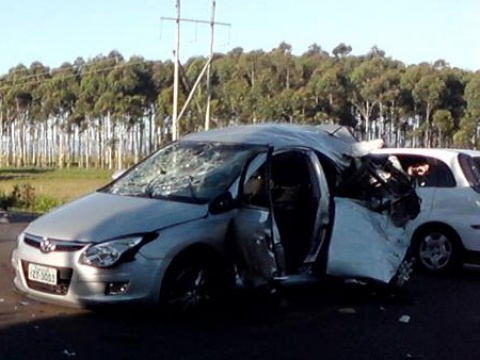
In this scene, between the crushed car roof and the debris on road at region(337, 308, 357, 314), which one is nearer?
the debris on road at region(337, 308, 357, 314)

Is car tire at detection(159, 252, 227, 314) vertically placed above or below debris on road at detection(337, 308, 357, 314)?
above

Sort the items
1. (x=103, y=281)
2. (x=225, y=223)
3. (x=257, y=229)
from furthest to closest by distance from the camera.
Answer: (x=257, y=229)
(x=225, y=223)
(x=103, y=281)

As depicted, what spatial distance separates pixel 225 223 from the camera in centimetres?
891

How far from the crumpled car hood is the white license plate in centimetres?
28

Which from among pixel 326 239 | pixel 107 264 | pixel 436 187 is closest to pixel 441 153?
pixel 436 187

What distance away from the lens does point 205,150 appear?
9852mm

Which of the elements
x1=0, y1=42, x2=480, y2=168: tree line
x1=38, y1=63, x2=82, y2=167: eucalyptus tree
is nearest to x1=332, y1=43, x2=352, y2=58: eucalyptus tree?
x1=0, y1=42, x2=480, y2=168: tree line

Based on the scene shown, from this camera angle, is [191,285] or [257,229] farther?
[257,229]

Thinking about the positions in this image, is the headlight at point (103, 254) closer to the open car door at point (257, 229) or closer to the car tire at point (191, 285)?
the car tire at point (191, 285)

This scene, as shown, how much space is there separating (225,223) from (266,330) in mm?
1072

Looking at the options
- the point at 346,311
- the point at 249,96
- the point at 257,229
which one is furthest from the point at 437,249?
the point at 249,96

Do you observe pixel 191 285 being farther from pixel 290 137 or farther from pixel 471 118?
pixel 471 118

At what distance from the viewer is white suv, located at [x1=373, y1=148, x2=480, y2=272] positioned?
39.9 feet

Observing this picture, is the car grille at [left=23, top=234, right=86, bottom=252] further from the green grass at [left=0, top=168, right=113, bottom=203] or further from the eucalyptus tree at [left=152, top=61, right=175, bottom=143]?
the eucalyptus tree at [left=152, top=61, right=175, bottom=143]
